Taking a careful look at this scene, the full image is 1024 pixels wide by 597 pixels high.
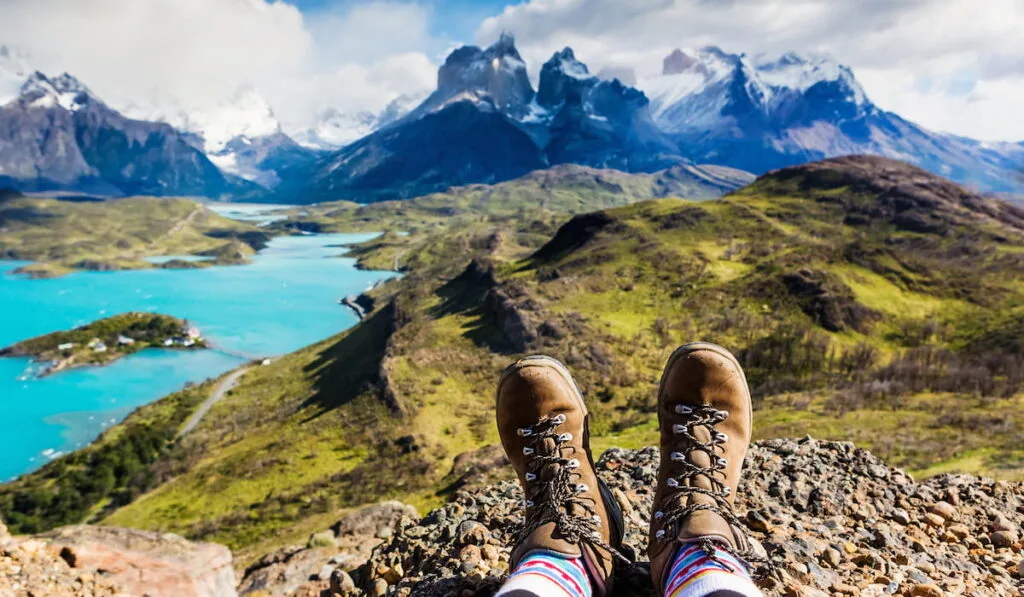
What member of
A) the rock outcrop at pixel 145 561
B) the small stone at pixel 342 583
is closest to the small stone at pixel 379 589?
the small stone at pixel 342 583

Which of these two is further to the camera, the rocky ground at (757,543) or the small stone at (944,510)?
the small stone at (944,510)

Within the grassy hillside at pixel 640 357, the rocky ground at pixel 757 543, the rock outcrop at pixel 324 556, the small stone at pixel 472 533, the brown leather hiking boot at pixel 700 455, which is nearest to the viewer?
the brown leather hiking boot at pixel 700 455

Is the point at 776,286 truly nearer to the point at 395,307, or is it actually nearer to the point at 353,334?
the point at 395,307

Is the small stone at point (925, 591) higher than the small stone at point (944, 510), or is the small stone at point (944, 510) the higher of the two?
the small stone at point (925, 591)

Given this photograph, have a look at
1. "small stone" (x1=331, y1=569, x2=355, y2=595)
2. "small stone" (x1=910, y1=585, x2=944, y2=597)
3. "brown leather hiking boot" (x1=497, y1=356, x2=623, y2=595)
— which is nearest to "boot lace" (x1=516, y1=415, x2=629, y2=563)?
"brown leather hiking boot" (x1=497, y1=356, x2=623, y2=595)

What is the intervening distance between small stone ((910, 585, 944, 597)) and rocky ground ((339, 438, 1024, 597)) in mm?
12

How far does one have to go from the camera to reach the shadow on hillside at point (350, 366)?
2371 inches

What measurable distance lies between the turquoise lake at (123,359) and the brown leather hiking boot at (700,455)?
115 metres

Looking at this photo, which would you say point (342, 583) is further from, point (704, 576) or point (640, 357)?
point (640, 357)

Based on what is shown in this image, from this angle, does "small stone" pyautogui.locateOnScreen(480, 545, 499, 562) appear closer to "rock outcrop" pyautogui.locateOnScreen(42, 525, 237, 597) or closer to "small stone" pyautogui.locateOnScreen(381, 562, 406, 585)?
"small stone" pyautogui.locateOnScreen(381, 562, 406, 585)

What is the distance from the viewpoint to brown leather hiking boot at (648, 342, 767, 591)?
4.23 metres

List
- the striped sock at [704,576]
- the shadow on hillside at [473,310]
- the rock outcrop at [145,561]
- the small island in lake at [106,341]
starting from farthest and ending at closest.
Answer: the small island in lake at [106,341], the shadow on hillside at [473,310], the rock outcrop at [145,561], the striped sock at [704,576]

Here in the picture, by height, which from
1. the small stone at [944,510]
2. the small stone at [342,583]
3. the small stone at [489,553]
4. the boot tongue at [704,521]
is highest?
the boot tongue at [704,521]

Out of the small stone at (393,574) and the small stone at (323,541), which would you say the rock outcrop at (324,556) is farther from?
the small stone at (393,574)
